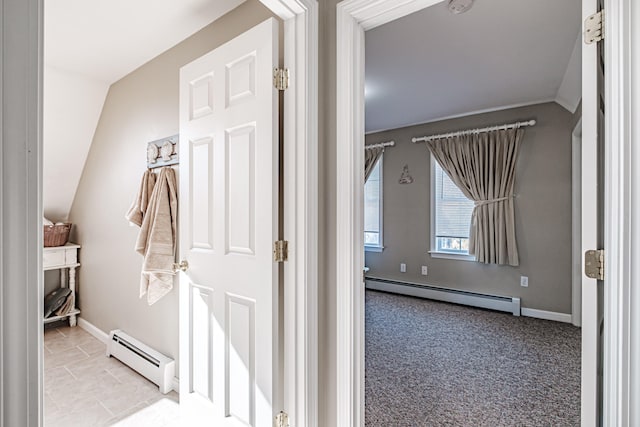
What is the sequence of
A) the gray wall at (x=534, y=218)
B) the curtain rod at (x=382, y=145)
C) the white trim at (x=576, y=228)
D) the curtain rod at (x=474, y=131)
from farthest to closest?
1. the curtain rod at (x=382, y=145)
2. the curtain rod at (x=474, y=131)
3. the gray wall at (x=534, y=218)
4. the white trim at (x=576, y=228)

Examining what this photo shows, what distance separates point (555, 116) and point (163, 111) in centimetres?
421

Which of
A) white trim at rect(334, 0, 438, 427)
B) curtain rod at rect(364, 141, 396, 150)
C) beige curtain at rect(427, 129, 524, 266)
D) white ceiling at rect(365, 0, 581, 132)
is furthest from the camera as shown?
curtain rod at rect(364, 141, 396, 150)

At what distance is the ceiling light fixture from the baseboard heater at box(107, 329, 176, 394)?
120 inches

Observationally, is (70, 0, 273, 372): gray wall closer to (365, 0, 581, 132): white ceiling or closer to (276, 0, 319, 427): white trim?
(276, 0, 319, 427): white trim

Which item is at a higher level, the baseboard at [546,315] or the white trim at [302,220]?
the white trim at [302,220]

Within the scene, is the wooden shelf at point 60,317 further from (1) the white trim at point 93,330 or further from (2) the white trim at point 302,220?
(2) the white trim at point 302,220

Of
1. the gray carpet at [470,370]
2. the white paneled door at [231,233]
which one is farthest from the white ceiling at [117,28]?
the gray carpet at [470,370]

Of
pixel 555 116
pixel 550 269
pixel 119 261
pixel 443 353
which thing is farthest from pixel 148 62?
pixel 550 269

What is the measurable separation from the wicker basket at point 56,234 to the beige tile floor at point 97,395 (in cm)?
110

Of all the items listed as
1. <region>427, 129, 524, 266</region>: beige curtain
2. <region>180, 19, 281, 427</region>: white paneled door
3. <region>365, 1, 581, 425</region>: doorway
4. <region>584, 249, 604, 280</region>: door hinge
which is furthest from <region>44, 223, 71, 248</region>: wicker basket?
<region>427, 129, 524, 266</region>: beige curtain

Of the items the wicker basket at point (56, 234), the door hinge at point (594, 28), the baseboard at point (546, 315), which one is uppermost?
the door hinge at point (594, 28)

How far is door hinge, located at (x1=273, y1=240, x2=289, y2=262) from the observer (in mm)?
1403

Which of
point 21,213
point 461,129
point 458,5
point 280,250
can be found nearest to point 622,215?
point 280,250

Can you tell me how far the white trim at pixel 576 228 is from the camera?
3520 mm
